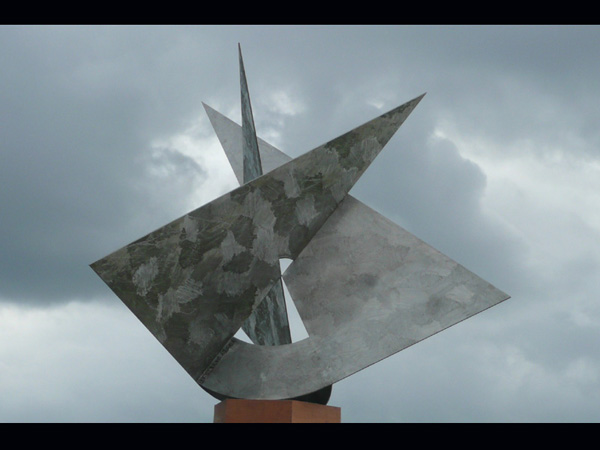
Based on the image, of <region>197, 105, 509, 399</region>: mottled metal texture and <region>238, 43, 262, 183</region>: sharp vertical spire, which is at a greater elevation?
<region>238, 43, 262, 183</region>: sharp vertical spire

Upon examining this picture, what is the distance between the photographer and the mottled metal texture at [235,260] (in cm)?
833

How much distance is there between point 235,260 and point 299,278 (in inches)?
54.4

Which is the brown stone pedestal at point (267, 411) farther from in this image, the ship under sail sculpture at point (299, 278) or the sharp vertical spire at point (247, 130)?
the sharp vertical spire at point (247, 130)

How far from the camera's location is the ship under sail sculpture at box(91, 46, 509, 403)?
8516mm

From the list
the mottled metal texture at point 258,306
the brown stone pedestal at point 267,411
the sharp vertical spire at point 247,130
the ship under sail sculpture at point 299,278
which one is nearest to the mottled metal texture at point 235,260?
the ship under sail sculpture at point 299,278

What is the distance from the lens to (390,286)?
9.42 m

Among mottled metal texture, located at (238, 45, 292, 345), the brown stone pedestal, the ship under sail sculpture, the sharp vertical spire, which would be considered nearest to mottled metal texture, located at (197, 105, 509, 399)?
the ship under sail sculpture

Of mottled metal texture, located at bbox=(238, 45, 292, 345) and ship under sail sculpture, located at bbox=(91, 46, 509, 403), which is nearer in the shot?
ship under sail sculpture, located at bbox=(91, 46, 509, 403)

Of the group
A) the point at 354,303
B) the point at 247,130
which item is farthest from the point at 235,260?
the point at 247,130

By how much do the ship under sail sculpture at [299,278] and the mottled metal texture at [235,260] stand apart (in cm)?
1

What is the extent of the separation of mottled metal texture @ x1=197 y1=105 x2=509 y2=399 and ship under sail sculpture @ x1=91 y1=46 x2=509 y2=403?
0.05ft

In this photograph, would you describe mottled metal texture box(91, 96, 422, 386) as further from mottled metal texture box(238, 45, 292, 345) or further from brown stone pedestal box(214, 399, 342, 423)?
mottled metal texture box(238, 45, 292, 345)
